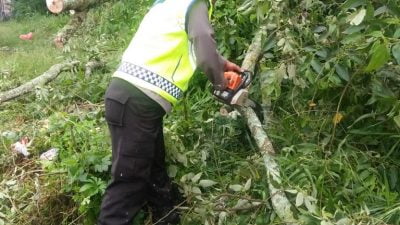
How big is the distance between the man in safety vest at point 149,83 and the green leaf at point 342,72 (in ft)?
1.80

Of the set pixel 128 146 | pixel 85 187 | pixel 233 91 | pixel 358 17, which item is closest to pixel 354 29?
pixel 358 17

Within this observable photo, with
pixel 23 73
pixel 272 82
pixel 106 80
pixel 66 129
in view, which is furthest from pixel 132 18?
pixel 272 82

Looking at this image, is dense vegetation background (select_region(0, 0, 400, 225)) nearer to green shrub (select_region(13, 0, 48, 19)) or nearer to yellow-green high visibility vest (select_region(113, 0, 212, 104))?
yellow-green high visibility vest (select_region(113, 0, 212, 104))

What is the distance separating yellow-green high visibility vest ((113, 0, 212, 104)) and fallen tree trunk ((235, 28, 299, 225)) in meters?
0.58

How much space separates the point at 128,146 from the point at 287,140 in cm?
93

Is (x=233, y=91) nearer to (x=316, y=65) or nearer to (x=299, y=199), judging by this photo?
(x=316, y=65)

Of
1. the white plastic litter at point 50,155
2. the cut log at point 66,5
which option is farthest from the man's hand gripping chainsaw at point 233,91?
the cut log at point 66,5

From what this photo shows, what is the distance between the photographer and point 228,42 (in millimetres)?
3908

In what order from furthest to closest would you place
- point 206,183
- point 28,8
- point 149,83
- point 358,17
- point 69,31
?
point 28,8 → point 69,31 → point 206,183 → point 149,83 → point 358,17

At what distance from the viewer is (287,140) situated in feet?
10.1

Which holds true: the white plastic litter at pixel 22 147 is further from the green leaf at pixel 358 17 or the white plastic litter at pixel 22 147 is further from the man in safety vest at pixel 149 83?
the green leaf at pixel 358 17

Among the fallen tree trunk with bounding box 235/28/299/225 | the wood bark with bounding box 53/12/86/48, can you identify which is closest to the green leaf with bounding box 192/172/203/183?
the fallen tree trunk with bounding box 235/28/299/225

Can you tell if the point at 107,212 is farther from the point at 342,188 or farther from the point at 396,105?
the point at 396,105

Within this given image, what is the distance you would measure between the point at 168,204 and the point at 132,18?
346cm
